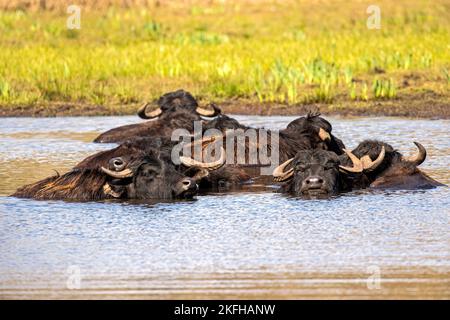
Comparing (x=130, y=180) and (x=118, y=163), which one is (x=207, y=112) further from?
(x=118, y=163)

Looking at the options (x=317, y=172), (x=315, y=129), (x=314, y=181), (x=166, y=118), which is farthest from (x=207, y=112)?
(x=314, y=181)

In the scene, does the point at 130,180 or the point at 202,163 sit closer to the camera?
the point at 130,180

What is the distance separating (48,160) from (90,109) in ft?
17.1

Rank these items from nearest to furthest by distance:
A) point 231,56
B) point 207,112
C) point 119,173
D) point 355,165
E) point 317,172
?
point 119,173 → point 317,172 → point 355,165 → point 207,112 → point 231,56

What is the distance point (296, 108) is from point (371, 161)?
6.98 meters

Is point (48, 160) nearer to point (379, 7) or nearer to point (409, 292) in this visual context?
point (409, 292)

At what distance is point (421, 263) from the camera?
317 inches

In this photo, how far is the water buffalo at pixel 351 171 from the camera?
10.7 meters

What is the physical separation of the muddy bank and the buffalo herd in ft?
17.0

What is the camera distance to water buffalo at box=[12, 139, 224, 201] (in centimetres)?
1060

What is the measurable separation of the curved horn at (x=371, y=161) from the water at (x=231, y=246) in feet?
0.93

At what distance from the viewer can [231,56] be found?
915 inches

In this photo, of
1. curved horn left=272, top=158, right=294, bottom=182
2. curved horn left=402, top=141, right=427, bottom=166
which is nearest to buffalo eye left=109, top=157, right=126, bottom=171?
curved horn left=272, top=158, right=294, bottom=182

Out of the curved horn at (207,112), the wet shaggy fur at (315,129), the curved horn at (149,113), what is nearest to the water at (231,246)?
the wet shaggy fur at (315,129)
